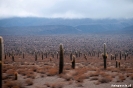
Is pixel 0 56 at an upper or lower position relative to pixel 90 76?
upper

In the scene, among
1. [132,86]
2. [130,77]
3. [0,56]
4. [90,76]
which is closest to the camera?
[0,56]

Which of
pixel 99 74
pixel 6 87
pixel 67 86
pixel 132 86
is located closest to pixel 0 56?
pixel 6 87

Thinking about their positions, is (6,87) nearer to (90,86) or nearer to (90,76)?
(90,86)

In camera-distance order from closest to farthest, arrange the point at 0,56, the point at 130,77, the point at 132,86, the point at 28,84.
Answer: the point at 0,56
the point at 132,86
the point at 28,84
the point at 130,77

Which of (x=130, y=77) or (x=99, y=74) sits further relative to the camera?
(x=99, y=74)

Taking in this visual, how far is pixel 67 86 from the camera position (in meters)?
17.4

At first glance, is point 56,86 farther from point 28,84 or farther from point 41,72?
point 41,72

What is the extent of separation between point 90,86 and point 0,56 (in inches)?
305

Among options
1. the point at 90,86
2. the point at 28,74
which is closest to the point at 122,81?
the point at 90,86

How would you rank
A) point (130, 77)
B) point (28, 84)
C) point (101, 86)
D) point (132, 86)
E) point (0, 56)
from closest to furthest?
point (0, 56)
point (132, 86)
point (101, 86)
point (28, 84)
point (130, 77)

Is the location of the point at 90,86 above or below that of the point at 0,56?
below

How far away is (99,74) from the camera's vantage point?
73.2 ft

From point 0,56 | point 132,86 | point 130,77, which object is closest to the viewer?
point 0,56

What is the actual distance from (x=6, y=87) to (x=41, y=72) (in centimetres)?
831
